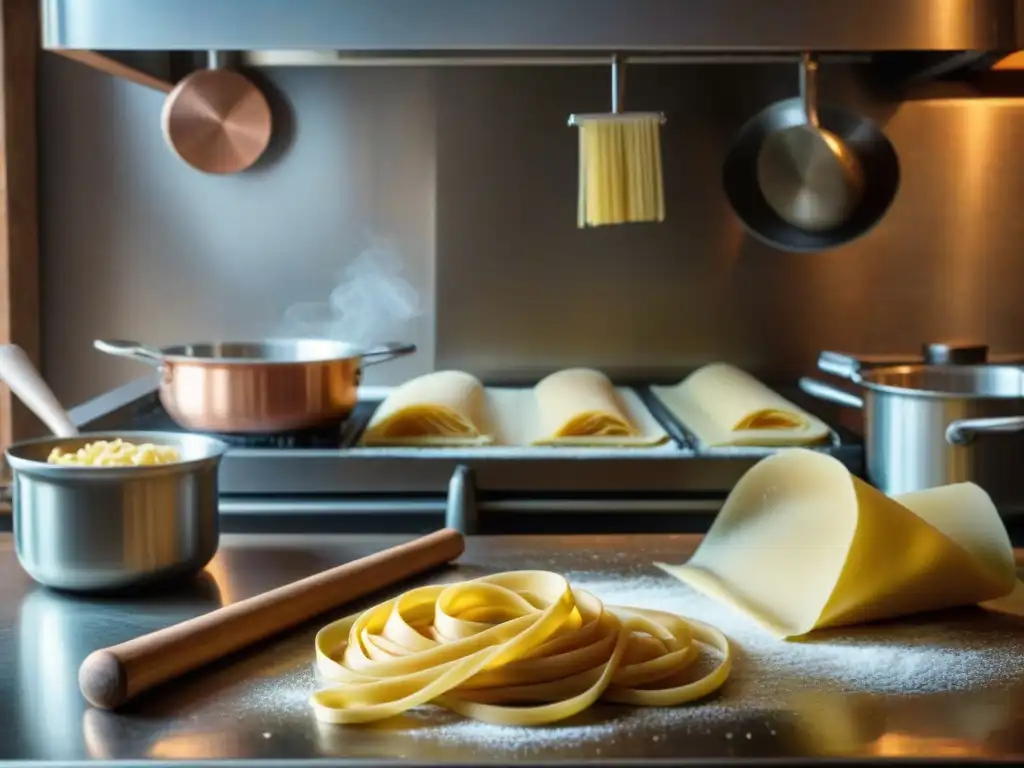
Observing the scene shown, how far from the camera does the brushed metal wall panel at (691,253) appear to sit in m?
2.04

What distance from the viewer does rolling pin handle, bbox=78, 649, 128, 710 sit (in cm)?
79

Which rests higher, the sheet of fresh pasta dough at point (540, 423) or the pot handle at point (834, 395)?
the pot handle at point (834, 395)

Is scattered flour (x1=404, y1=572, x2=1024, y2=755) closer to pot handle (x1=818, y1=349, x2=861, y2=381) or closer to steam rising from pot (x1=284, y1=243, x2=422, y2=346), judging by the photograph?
pot handle (x1=818, y1=349, x2=861, y2=381)

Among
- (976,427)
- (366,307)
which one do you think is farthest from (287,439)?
(976,427)

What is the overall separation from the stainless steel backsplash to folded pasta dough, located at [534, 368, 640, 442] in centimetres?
25

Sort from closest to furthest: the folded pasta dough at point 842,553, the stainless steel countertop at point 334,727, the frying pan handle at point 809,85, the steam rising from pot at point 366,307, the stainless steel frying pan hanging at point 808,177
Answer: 1. the stainless steel countertop at point 334,727
2. the folded pasta dough at point 842,553
3. the frying pan handle at point 809,85
4. the stainless steel frying pan hanging at point 808,177
5. the steam rising from pot at point 366,307

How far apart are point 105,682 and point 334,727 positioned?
0.14 meters

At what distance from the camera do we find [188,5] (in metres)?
1.35

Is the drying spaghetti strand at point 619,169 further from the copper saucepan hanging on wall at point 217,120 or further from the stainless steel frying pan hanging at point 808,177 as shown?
the copper saucepan hanging on wall at point 217,120

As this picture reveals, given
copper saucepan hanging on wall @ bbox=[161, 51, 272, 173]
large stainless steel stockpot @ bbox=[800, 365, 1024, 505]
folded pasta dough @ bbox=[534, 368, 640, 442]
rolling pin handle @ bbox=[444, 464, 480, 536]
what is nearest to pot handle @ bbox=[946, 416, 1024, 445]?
large stainless steel stockpot @ bbox=[800, 365, 1024, 505]

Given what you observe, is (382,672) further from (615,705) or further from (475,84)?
(475,84)

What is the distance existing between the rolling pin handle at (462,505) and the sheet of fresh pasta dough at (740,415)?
0.32 metres

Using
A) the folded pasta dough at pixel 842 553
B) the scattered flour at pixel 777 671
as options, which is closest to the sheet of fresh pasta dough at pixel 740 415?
the folded pasta dough at pixel 842 553

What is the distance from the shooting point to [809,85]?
6.12 feet
